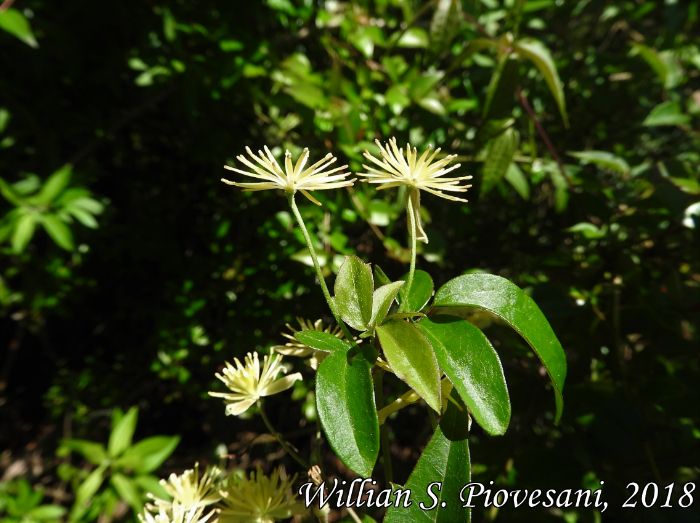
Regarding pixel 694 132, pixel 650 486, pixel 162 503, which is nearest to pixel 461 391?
pixel 162 503

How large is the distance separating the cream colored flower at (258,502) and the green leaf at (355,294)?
7.2 inches

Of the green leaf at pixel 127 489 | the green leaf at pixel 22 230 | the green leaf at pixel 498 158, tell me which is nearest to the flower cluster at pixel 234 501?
the green leaf at pixel 498 158

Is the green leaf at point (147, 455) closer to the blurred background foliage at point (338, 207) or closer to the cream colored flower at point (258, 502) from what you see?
the blurred background foliage at point (338, 207)

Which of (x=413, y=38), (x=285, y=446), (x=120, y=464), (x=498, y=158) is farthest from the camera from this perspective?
(x=120, y=464)

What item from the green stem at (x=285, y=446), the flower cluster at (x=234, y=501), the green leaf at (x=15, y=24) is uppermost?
the green leaf at (x=15, y=24)

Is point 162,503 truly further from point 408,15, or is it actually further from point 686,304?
point 408,15

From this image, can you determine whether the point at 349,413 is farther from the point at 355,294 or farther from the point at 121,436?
the point at 121,436

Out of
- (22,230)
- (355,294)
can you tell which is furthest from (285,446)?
(22,230)

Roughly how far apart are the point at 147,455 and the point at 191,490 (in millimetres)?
848

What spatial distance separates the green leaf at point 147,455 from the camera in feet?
3.80

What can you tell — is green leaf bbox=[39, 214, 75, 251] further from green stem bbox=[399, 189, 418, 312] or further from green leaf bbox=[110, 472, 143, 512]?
green stem bbox=[399, 189, 418, 312]

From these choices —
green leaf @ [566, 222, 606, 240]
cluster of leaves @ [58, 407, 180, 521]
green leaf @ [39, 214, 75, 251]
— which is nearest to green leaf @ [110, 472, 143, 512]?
cluster of leaves @ [58, 407, 180, 521]

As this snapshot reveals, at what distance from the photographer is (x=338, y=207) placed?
90 cm

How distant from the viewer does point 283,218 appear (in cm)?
96
